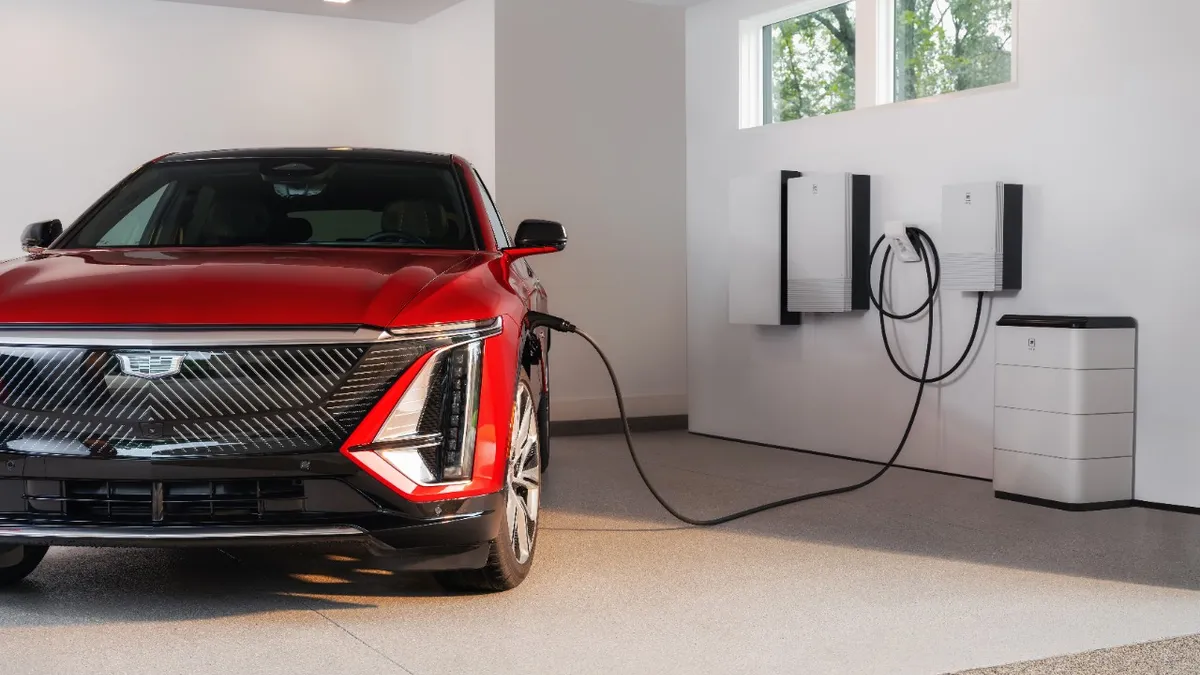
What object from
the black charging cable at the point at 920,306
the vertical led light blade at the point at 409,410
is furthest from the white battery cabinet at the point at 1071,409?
the vertical led light blade at the point at 409,410

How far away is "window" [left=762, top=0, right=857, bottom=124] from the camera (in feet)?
24.4

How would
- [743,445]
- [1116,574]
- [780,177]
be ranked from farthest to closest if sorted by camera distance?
[743,445], [780,177], [1116,574]

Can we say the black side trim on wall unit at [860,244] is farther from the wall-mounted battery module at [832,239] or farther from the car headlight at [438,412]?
the car headlight at [438,412]

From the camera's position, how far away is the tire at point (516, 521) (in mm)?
3539

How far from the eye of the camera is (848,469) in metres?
6.76

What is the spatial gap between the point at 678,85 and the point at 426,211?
4.93m

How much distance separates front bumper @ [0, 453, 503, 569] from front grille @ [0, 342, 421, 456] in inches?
1.7

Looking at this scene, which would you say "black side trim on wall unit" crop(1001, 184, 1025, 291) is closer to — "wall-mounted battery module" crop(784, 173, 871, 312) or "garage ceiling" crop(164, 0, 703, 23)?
"wall-mounted battery module" crop(784, 173, 871, 312)

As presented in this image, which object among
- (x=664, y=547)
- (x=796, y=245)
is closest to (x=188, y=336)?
(x=664, y=547)

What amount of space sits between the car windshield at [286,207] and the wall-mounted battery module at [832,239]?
10.6ft

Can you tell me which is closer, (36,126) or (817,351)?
(817,351)

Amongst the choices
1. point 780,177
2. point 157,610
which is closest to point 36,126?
point 780,177

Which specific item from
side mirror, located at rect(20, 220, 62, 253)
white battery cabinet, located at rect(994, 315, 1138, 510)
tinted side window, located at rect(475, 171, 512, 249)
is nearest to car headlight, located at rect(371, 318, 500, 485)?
tinted side window, located at rect(475, 171, 512, 249)

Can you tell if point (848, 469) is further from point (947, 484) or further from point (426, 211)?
point (426, 211)
